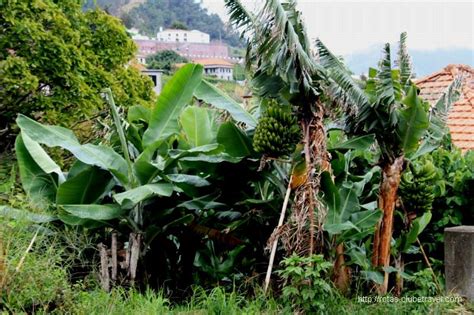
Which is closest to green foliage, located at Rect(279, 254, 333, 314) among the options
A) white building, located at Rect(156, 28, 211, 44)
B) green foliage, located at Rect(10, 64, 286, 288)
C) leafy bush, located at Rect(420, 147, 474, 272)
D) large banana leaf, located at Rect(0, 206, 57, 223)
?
green foliage, located at Rect(10, 64, 286, 288)

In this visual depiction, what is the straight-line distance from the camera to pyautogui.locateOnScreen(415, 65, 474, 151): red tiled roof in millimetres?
9870

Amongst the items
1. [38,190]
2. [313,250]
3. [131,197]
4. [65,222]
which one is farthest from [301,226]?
[38,190]

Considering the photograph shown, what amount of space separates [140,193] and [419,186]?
2.74 m

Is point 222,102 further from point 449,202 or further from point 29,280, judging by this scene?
point 449,202

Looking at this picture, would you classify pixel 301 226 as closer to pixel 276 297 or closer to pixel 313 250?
pixel 313 250

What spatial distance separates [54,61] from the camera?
27.9 ft

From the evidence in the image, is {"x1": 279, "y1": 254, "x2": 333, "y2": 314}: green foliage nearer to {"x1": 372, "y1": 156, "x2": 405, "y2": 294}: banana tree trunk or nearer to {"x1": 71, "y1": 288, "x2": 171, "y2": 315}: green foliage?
{"x1": 372, "y1": 156, "x2": 405, "y2": 294}: banana tree trunk

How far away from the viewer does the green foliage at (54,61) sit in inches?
327

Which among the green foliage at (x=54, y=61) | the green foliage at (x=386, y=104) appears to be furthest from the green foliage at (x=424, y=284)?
the green foliage at (x=54, y=61)

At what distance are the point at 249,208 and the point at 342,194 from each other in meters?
0.92

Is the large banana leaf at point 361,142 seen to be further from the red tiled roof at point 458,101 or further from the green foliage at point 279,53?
the red tiled roof at point 458,101

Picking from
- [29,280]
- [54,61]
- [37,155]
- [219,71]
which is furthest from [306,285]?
[219,71]

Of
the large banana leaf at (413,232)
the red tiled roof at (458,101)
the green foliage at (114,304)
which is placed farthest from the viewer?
the red tiled roof at (458,101)

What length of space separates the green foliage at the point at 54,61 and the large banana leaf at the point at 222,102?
11.5 feet
